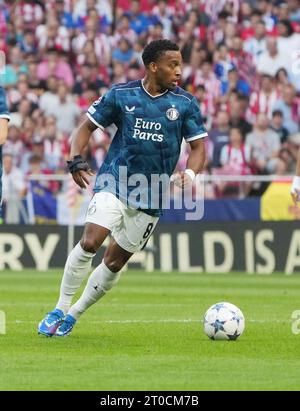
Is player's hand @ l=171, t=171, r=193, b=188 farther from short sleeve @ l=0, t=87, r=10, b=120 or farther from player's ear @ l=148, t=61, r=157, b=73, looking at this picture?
short sleeve @ l=0, t=87, r=10, b=120

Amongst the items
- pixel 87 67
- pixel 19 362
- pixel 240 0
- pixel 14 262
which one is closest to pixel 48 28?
pixel 87 67

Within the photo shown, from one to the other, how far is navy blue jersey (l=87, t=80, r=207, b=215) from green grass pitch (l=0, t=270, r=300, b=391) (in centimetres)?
143

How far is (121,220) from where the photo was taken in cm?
1053

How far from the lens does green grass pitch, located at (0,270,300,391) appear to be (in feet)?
25.6

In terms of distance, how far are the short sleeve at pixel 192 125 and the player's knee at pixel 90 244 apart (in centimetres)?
141

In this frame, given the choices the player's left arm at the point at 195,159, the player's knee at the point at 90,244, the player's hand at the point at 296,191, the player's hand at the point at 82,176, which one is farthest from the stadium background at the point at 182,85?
the player's knee at the point at 90,244

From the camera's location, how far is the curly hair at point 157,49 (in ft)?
34.5

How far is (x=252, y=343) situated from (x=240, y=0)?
17.1 metres

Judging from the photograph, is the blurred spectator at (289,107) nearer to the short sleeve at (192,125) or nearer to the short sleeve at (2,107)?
the short sleeve at (192,125)

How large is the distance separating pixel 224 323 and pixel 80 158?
1.97 meters

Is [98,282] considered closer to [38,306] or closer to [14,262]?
[38,306]

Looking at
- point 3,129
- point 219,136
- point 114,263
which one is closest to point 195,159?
point 114,263

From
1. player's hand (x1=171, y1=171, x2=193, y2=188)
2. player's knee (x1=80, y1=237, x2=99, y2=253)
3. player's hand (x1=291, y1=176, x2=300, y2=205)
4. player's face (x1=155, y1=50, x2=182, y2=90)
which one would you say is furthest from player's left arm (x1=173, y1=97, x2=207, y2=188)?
player's knee (x1=80, y1=237, x2=99, y2=253)
